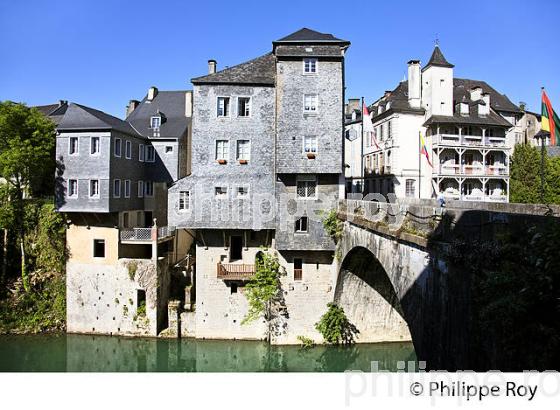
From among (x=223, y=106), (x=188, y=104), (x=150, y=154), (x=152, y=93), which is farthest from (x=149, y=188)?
(x=223, y=106)

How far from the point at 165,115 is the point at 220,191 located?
10.9 metres

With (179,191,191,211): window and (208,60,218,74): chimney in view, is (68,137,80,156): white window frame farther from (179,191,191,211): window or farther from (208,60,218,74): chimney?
(208,60,218,74): chimney

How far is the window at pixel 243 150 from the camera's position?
23438 millimetres

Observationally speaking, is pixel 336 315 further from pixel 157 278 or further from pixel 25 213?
pixel 25 213

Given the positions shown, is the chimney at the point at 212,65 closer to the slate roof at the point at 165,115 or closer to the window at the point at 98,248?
the slate roof at the point at 165,115

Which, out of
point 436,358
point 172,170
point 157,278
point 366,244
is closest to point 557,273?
point 436,358

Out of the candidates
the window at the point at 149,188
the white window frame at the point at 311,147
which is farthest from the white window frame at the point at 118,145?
the white window frame at the point at 311,147

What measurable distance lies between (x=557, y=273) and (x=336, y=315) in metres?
19.0

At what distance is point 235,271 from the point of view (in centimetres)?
2378

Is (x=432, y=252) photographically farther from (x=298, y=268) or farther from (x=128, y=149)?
(x=128, y=149)

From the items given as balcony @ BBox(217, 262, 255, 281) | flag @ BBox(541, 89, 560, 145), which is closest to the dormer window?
balcony @ BBox(217, 262, 255, 281)

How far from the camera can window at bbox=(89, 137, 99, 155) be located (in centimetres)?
2478

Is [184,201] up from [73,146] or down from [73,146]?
down
